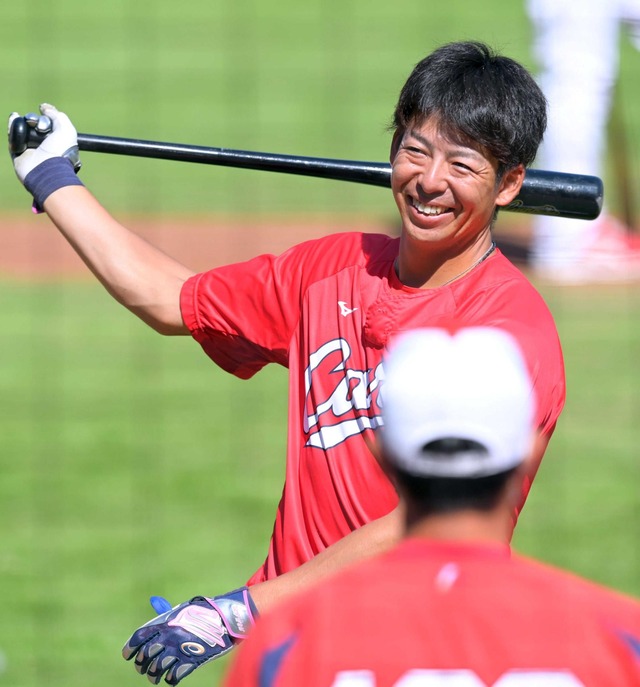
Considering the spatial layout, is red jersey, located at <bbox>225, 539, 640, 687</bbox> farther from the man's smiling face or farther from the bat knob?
the bat knob

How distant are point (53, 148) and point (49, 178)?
0.12 metres

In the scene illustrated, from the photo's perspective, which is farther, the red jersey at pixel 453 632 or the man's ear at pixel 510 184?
the man's ear at pixel 510 184

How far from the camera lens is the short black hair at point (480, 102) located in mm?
2674

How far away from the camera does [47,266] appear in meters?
10.6

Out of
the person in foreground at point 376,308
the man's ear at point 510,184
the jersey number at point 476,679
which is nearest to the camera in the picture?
the jersey number at point 476,679

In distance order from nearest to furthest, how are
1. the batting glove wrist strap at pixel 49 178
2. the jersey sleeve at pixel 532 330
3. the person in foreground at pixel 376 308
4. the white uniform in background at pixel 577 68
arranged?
1. the jersey sleeve at pixel 532 330
2. the person in foreground at pixel 376 308
3. the batting glove wrist strap at pixel 49 178
4. the white uniform in background at pixel 577 68

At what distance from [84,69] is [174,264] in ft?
44.4

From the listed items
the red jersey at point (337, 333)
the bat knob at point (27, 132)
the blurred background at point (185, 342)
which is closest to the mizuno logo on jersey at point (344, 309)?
the red jersey at point (337, 333)

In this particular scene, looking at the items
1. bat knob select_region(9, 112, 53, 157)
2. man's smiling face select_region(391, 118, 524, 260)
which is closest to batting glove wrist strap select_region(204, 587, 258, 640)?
man's smiling face select_region(391, 118, 524, 260)

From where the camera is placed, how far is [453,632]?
151cm

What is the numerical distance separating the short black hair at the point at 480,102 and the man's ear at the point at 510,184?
0.7 inches

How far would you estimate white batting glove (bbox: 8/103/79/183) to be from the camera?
10.2 ft

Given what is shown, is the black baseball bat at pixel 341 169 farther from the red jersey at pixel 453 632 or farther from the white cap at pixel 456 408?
the red jersey at pixel 453 632

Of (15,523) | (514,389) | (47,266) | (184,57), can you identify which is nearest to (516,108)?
(514,389)
